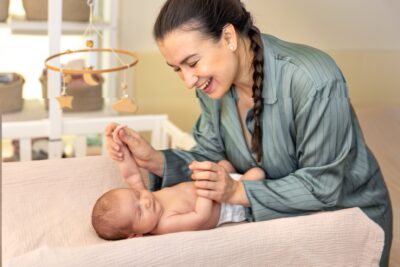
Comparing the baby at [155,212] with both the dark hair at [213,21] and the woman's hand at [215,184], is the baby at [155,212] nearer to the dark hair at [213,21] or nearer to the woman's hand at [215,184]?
the woman's hand at [215,184]

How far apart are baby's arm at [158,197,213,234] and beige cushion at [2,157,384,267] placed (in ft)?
0.58

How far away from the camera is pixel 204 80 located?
1.18 metres

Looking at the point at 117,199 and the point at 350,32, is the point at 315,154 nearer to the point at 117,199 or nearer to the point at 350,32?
the point at 117,199

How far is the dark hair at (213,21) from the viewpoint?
1156 mm

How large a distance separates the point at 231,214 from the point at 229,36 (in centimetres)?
42

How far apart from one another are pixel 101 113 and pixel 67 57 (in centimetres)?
30

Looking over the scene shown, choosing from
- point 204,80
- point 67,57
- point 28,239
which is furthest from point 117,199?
point 67,57

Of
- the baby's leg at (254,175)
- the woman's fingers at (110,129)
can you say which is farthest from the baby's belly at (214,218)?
the woman's fingers at (110,129)

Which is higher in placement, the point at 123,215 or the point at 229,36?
the point at 229,36

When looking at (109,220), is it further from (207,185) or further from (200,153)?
(200,153)

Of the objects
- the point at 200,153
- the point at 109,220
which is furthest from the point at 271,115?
the point at 109,220

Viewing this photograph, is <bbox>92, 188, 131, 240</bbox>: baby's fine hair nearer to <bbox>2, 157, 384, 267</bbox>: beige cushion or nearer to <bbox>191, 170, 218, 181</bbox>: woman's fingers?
<bbox>2, 157, 384, 267</bbox>: beige cushion

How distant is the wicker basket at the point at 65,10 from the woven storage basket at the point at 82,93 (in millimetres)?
220

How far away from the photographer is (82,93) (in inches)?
80.8
